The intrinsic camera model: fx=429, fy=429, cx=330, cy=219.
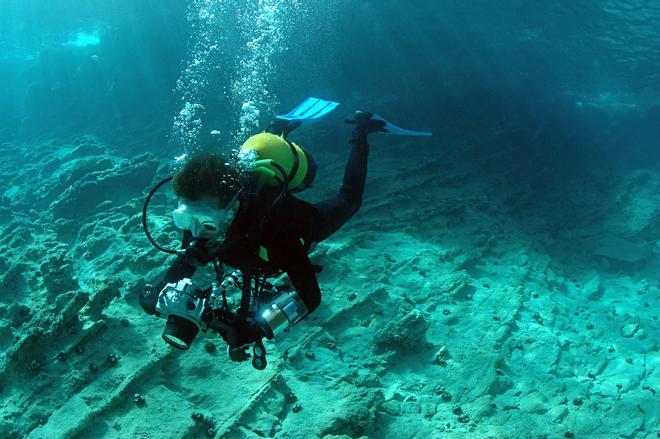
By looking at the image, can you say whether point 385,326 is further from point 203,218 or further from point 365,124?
point 203,218

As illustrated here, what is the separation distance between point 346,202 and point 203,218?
79.6 inches

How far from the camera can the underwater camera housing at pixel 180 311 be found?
7.41 ft

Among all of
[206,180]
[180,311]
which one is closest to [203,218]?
[206,180]

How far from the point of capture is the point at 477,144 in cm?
1327

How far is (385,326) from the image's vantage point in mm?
5711

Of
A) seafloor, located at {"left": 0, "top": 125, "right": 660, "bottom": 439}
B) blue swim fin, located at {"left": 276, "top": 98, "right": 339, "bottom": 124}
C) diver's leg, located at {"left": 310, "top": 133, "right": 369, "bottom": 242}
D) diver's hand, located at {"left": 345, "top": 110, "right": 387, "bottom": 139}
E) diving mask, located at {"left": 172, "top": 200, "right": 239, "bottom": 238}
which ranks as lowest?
seafloor, located at {"left": 0, "top": 125, "right": 660, "bottom": 439}

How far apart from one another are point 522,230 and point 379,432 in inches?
284

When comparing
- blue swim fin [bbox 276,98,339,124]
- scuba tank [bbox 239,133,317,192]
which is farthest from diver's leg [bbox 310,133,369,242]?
blue swim fin [bbox 276,98,339,124]

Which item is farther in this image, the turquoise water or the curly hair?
the turquoise water

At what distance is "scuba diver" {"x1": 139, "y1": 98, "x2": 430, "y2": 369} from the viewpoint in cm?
241

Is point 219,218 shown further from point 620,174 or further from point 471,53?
point 471,53

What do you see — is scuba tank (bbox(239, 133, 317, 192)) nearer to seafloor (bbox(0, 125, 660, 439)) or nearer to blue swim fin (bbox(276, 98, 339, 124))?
blue swim fin (bbox(276, 98, 339, 124))

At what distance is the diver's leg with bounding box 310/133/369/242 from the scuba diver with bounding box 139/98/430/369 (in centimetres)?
50

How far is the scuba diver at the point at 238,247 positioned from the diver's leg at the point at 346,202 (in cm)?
50
